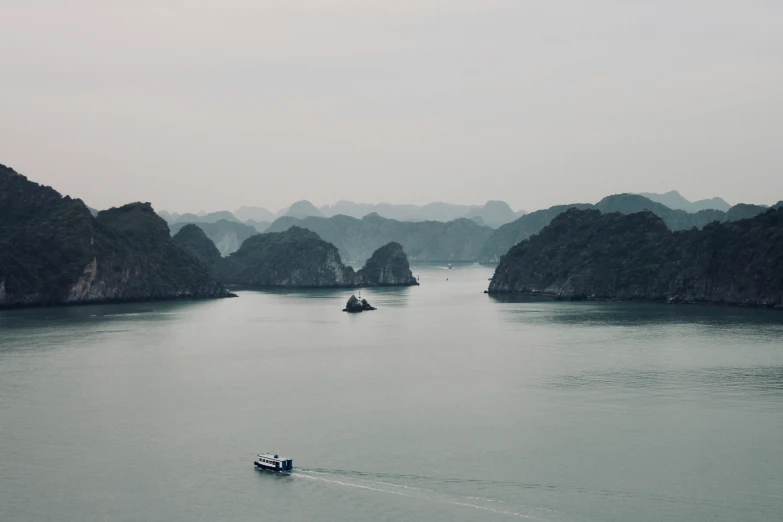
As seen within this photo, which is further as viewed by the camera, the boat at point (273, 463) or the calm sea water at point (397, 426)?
the boat at point (273, 463)

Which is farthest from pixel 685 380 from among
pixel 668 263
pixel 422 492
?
pixel 668 263

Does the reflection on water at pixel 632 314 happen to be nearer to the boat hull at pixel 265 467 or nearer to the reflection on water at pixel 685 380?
the reflection on water at pixel 685 380

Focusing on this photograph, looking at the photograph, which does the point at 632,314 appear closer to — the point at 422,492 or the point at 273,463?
the point at 422,492

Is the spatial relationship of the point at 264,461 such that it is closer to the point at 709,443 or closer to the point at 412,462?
the point at 412,462

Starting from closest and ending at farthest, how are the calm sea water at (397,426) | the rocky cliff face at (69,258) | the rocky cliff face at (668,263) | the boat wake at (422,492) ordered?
the boat wake at (422,492), the calm sea water at (397,426), the rocky cliff face at (668,263), the rocky cliff face at (69,258)

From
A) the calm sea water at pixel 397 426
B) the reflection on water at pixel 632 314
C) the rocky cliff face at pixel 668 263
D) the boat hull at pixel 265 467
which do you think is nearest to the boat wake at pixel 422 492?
the calm sea water at pixel 397 426

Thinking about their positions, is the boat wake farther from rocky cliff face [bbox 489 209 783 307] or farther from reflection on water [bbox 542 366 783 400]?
rocky cliff face [bbox 489 209 783 307]

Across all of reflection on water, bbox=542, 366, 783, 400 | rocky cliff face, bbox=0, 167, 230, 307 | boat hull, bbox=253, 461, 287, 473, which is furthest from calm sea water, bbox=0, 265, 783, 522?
rocky cliff face, bbox=0, 167, 230, 307

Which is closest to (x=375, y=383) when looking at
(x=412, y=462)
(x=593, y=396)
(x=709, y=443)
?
(x=593, y=396)
